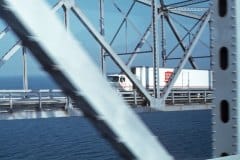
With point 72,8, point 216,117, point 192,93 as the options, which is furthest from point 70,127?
point 216,117

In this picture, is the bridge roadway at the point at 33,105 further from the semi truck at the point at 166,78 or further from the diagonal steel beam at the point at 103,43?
the semi truck at the point at 166,78

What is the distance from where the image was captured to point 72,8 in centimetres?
2627

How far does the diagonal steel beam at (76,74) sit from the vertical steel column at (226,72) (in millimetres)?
932

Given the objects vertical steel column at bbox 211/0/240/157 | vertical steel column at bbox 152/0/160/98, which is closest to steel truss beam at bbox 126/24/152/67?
vertical steel column at bbox 152/0/160/98

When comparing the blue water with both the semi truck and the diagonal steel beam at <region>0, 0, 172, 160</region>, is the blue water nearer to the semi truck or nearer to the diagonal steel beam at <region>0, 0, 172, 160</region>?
the diagonal steel beam at <region>0, 0, 172, 160</region>

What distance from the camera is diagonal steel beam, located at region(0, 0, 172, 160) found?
→ 1.40 m

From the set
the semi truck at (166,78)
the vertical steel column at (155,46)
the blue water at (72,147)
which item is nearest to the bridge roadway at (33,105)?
the blue water at (72,147)

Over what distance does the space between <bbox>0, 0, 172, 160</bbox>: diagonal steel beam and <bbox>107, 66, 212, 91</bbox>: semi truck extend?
31.7 metres

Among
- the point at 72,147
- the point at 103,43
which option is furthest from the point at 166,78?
the point at 72,147

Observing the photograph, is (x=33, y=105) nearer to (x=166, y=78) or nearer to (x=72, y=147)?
(x=72, y=147)

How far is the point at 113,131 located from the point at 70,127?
792 inches

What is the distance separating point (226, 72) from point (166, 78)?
112 feet

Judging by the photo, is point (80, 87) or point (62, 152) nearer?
point (80, 87)

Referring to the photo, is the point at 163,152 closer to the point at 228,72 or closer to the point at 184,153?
the point at 228,72
